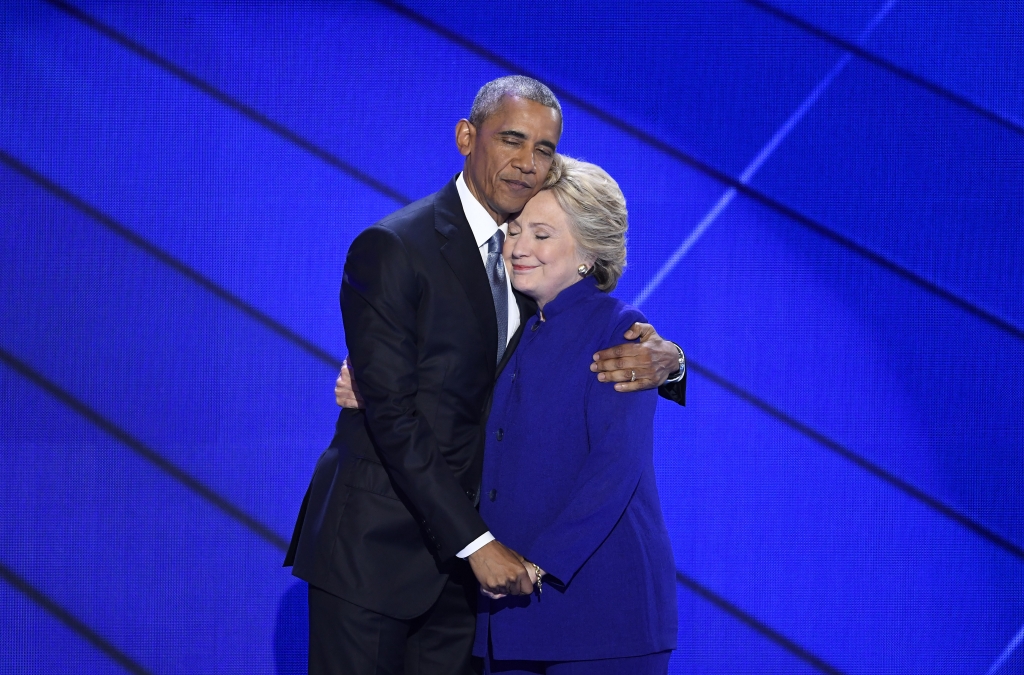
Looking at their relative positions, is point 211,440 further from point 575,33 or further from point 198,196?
point 575,33

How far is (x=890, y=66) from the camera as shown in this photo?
297cm

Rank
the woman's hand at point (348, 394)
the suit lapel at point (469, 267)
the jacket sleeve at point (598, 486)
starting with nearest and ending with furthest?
the jacket sleeve at point (598, 486) → the suit lapel at point (469, 267) → the woman's hand at point (348, 394)

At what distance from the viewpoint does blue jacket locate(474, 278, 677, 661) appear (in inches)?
67.4

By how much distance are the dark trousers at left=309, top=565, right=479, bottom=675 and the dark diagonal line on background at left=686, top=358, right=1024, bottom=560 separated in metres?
1.18

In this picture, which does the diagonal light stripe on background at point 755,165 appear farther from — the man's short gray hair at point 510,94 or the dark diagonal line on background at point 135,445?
the dark diagonal line on background at point 135,445

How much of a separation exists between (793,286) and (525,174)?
1350 mm

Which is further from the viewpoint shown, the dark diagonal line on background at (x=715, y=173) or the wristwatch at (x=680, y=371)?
the dark diagonal line on background at (x=715, y=173)

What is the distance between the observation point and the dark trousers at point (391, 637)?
1.88 meters

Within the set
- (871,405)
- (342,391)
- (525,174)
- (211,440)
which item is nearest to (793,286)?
(871,405)

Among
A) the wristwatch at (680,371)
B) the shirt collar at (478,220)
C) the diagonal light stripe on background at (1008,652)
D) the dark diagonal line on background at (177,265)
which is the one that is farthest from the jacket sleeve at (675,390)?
the diagonal light stripe on background at (1008,652)

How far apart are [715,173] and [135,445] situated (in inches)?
73.9

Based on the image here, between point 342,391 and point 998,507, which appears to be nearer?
point 342,391

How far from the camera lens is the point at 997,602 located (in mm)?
2967

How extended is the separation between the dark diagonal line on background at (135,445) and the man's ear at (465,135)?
1.41 metres
